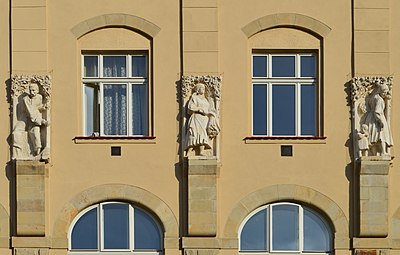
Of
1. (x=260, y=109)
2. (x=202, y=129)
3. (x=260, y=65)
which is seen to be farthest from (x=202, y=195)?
(x=260, y=65)

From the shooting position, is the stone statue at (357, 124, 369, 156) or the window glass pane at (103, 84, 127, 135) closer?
the stone statue at (357, 124, 369, 156)

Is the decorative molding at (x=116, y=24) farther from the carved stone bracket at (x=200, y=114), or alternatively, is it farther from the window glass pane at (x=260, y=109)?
the window glass pane at (x=260, y=109)

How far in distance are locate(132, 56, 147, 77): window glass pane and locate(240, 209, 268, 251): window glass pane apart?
4.02 metres

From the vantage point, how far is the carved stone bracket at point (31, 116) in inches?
1278

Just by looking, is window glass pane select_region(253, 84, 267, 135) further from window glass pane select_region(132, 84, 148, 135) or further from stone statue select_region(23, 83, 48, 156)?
stone statue select_region(23, 83, 48, 156)

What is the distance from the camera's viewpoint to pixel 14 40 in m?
32.9

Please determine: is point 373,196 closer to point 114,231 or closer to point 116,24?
point 114,231

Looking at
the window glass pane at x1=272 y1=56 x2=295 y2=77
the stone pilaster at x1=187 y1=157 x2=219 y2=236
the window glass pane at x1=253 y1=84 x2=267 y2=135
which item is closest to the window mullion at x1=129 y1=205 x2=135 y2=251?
the stone pilaster at x1=187 y1=157 x2=219 y2=236

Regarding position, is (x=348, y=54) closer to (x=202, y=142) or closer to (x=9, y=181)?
(x=202, y=142)

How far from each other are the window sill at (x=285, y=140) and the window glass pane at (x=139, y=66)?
9.00 ft

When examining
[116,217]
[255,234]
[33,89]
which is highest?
[33,89]

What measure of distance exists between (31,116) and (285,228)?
608 cm

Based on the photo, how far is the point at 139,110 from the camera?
109 feet

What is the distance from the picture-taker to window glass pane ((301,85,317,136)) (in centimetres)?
3300
